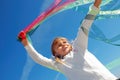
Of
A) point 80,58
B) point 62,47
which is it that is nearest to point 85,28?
point 80,58

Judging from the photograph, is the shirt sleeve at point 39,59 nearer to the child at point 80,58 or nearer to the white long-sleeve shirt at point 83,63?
the child at point 80,58

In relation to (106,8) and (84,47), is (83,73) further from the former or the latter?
(106,8)

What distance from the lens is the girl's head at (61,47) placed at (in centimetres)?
738

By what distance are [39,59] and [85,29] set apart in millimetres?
1508

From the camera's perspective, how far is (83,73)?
23.2 ft

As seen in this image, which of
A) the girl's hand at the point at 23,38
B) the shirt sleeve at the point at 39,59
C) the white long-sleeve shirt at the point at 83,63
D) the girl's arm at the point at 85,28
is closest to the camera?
the girl's arm at the point at 85,28

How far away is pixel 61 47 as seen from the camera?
7395 mm

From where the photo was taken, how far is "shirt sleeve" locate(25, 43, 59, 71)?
25.5 feet

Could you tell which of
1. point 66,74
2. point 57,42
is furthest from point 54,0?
point 66,74

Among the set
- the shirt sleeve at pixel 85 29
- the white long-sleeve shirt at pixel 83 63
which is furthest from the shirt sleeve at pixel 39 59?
the shirt sleeve at pixel 85 29

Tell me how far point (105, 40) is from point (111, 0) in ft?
2.88

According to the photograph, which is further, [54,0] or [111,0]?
[54,0]

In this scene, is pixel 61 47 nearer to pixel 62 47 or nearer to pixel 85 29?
pixel 62 47

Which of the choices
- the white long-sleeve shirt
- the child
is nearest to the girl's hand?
the child
